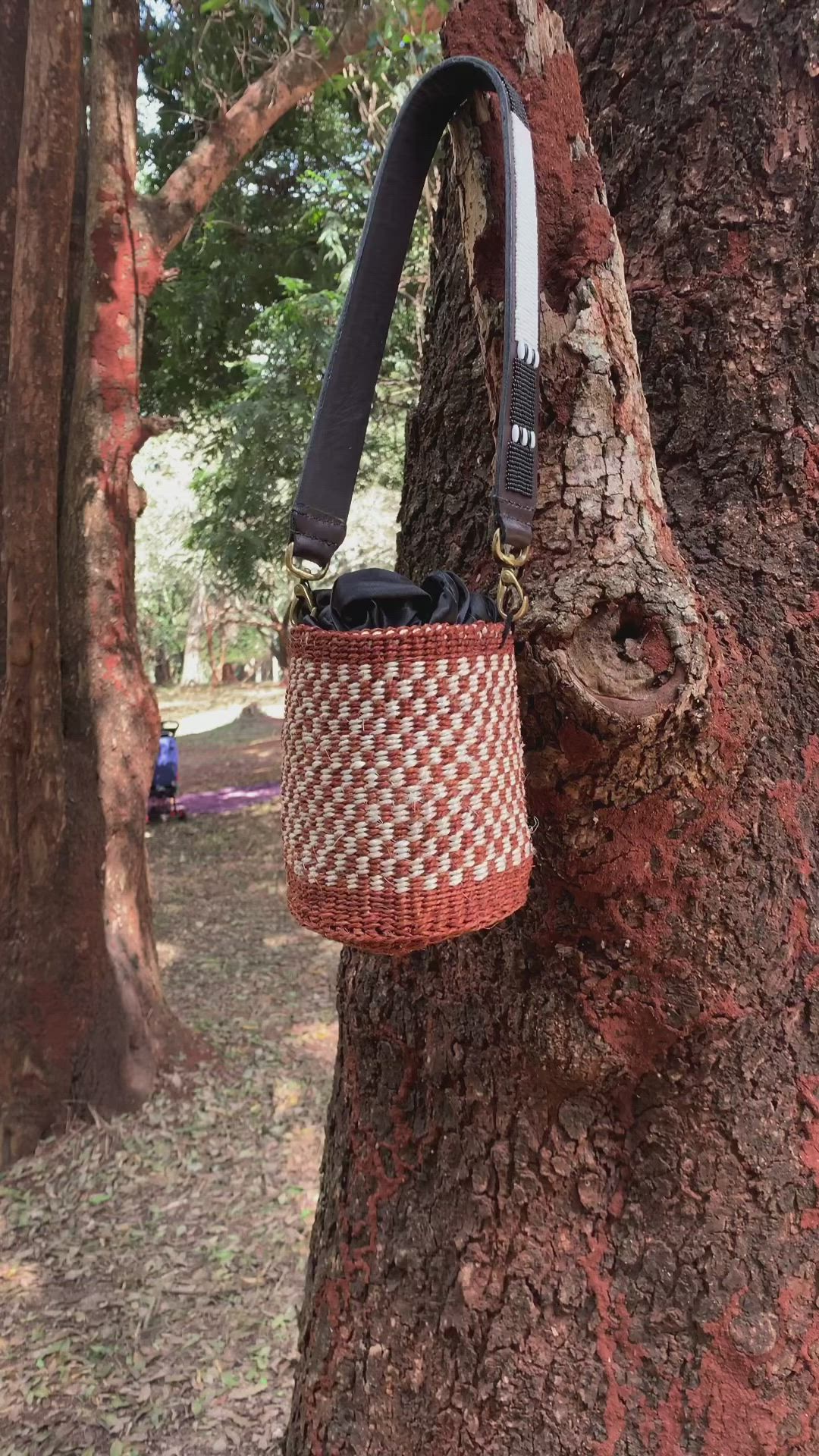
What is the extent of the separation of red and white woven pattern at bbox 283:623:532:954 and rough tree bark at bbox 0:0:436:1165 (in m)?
2.61

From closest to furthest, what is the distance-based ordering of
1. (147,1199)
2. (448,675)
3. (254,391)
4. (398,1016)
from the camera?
(448,675), (398,1016), (147,1199), (254,391)

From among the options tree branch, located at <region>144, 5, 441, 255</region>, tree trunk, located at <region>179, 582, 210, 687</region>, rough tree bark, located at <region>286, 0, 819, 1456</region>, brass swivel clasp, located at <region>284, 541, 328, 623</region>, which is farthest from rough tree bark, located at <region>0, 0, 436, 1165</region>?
tree trunk, located at <region>179, 582, 210, 687</region>

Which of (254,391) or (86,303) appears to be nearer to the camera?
(86,303)

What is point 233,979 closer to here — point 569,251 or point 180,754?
point 569,251

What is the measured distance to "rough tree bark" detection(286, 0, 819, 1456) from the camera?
826 mm

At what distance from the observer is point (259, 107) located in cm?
407

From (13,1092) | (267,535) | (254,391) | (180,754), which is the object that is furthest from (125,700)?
(180,754)

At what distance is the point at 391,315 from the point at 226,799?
8.89 meters

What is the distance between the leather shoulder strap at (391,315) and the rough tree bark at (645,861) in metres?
0.06

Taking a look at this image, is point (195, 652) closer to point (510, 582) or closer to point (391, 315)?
point (391, 315)

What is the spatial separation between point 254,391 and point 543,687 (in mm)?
6448

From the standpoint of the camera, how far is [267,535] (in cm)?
792

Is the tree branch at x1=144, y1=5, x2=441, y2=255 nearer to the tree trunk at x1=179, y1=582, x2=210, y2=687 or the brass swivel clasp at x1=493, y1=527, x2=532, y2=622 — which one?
the brass swivel clasp at x1=493, y1=527, x2=532, y2=622

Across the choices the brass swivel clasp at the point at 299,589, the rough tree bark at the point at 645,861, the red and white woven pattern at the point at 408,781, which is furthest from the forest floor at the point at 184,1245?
the brass swivel clasp at the point at 299,589
